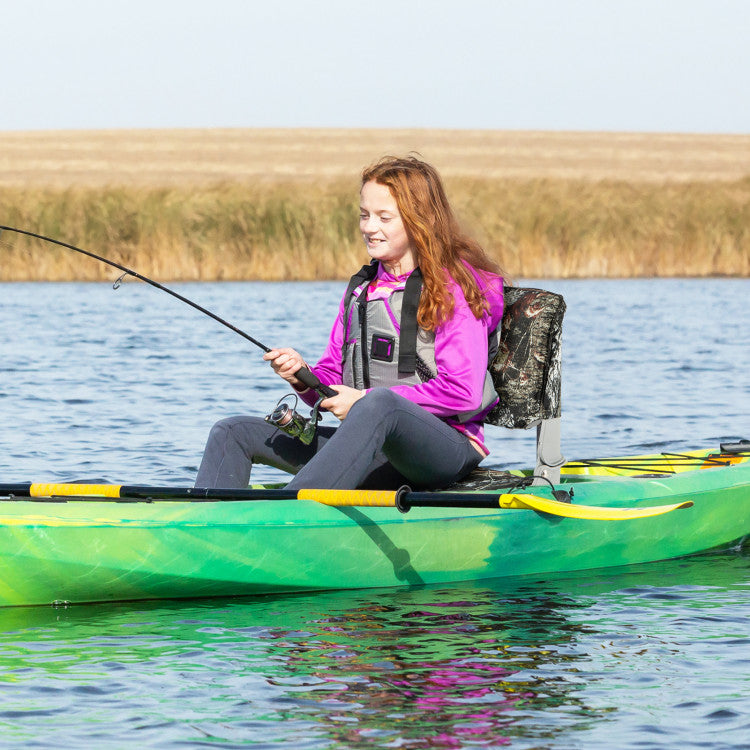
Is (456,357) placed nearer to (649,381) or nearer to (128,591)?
(128,591)

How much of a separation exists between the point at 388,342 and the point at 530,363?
53cm

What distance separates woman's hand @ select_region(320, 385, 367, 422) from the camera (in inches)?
205

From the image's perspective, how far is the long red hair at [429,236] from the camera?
17.1 ft

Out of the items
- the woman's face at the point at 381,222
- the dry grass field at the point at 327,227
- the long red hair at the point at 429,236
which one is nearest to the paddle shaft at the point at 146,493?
the long red hair at the point at 429,236

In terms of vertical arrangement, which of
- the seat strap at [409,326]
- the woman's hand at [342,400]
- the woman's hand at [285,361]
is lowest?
the woman's hand at [342,400]

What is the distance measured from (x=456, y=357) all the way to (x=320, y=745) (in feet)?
5.80

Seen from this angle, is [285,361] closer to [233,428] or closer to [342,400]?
[342,400]

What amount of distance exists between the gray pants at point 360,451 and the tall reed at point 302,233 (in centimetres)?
1370

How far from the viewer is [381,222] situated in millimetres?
5273

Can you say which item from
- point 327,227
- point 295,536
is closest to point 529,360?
point 295,536

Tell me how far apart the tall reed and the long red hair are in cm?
1387

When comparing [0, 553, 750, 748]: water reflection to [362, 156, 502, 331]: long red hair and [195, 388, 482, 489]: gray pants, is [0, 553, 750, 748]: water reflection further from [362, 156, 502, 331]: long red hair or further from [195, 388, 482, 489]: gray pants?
[362, 156, 502, 331]: long red hair

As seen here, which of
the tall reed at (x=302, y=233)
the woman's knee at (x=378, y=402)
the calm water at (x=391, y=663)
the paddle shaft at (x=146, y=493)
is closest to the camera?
the calm water at (x=391, y=663)

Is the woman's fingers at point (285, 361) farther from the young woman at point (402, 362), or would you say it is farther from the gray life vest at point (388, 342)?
the gray life vest at point (388, 342)
